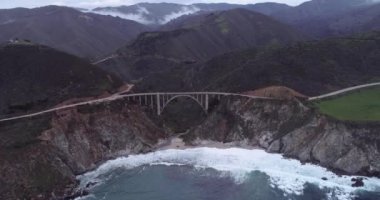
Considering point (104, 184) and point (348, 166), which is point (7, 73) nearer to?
point (104, 184)

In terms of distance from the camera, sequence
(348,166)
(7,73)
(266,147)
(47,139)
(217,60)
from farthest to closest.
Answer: (217,60) < (7,73) < (266,147) < (47,139) < (348,166)

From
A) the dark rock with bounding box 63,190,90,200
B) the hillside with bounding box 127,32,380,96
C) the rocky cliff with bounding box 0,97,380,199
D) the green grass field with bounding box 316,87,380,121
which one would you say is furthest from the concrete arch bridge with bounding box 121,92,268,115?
the dark rock with bounding box 63,190,90,200

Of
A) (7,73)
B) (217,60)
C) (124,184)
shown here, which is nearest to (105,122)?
(124,184)

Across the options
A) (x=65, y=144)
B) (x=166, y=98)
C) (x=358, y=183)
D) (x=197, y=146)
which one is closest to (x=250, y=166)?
(x=197, y=146)

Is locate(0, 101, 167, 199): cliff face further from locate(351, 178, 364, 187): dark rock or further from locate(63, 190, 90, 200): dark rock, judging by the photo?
locate(351, 178, 364, 187): dark rock

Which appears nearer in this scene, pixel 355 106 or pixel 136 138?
pixel 355 106

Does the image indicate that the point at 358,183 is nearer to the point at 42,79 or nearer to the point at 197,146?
the point at 197,146
